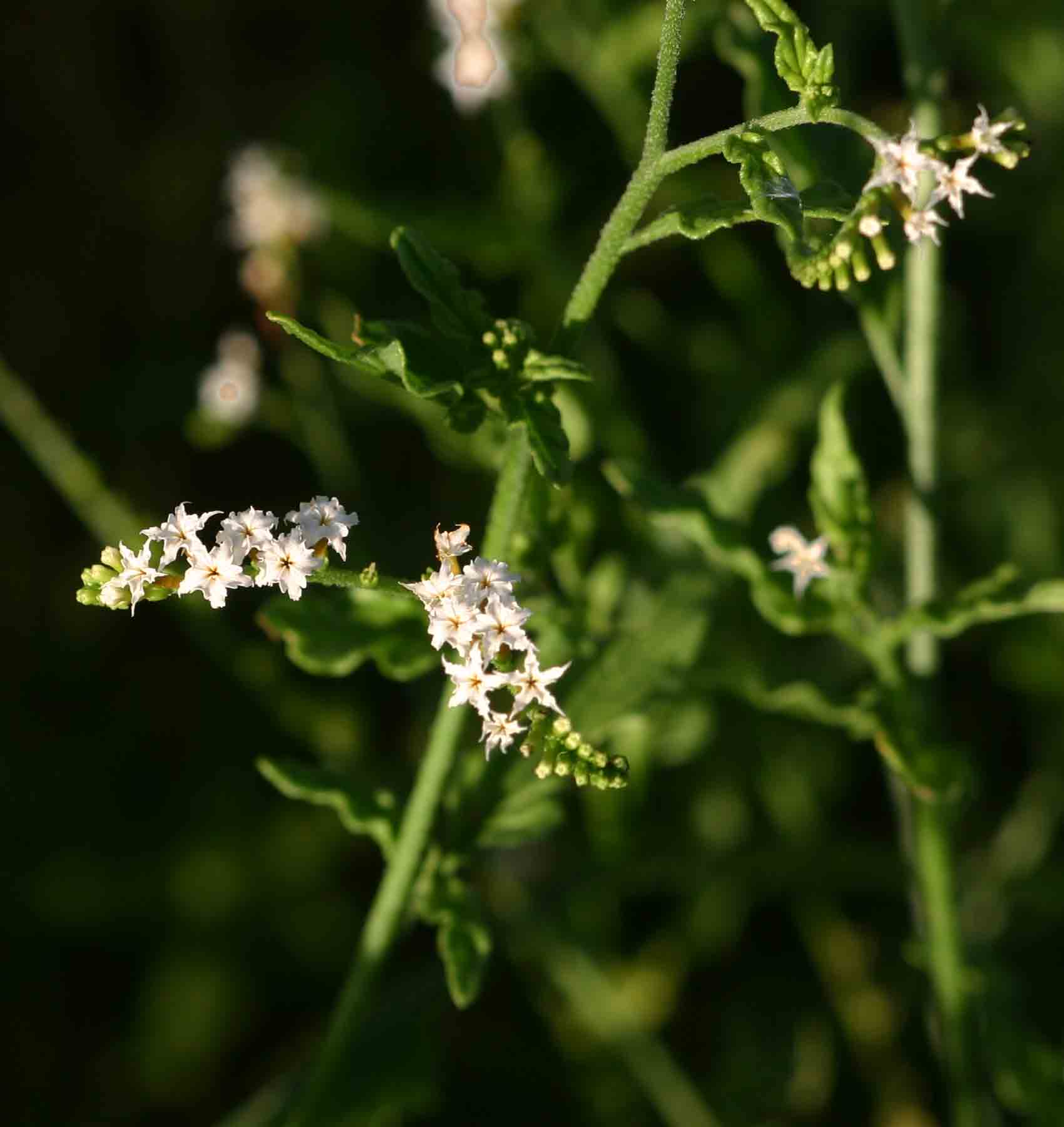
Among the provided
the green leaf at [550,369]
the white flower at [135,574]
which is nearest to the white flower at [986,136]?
the green leaf at [550,369]

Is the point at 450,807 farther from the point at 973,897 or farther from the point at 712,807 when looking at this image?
the point at 973,897

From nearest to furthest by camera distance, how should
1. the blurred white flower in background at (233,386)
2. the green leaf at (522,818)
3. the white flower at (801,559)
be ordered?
the green leaf at (522,818) → the white flower at (801,559) → the blurred white flower in background at (233,386)

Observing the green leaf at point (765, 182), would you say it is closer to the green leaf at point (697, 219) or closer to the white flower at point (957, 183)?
the green leaf at point (697, 219)

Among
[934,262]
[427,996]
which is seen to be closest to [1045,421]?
[934,262]

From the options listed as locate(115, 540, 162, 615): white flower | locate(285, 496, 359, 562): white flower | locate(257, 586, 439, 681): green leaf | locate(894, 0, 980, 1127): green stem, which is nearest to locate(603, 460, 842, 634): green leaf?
locate(894, 0, 980, 1127): green stem

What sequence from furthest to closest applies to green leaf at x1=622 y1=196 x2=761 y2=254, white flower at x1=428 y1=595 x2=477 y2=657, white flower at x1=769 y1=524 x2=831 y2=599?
white flower at x1=769 y1=524 x2=831 y2=599 < white flower at x1=428 y1=595 x2=477 y2=657 < green leaf at x1=622 y1=196 x2=761 y2=254

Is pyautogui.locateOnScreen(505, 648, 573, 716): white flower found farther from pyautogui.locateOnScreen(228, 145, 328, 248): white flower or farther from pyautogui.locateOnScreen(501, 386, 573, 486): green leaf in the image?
pyautogui.locateOnScreen(228, 145, 328, 248): white flower
